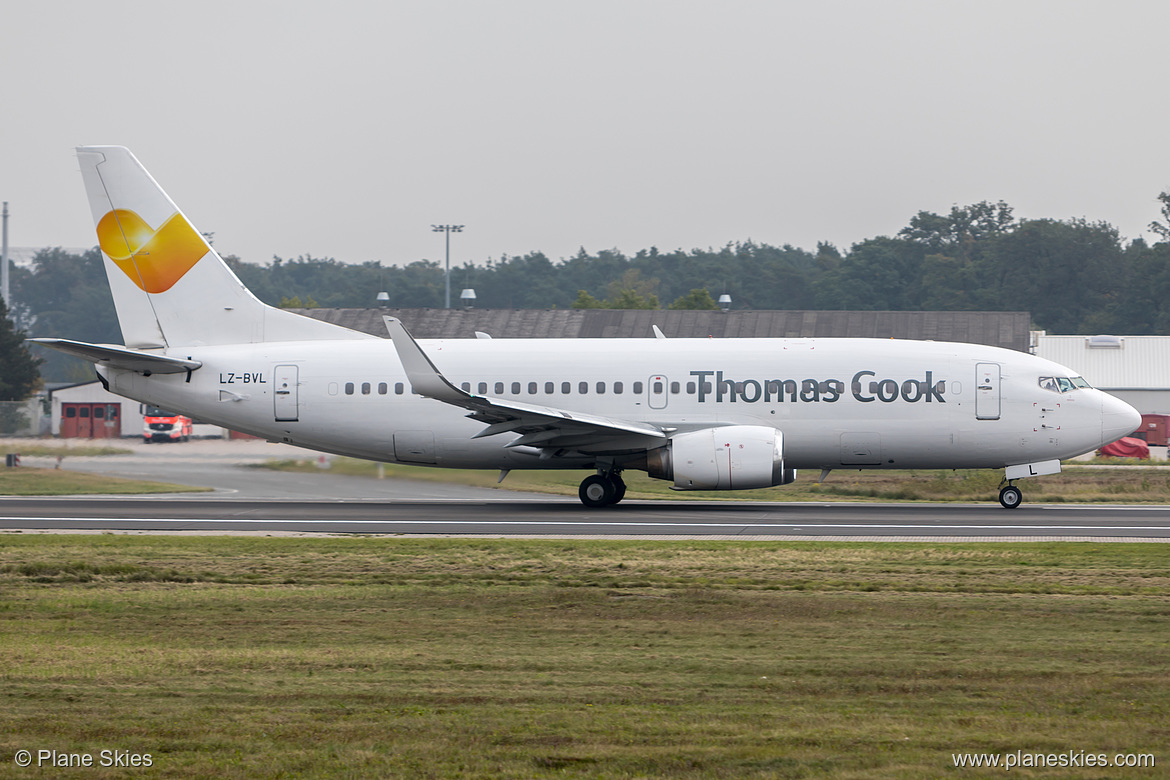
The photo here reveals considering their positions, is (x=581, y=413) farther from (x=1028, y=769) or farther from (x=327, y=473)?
(x=1028, y=769)

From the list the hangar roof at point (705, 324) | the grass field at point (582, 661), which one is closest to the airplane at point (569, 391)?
the grass field at point (582, 661)

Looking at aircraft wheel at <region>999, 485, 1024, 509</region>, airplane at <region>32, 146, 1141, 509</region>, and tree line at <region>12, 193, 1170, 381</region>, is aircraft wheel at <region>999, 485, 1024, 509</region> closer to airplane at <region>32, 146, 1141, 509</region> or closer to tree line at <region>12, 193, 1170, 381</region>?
airplane at <region>32, 146, 1141, 509</region>

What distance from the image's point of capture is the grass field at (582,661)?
27.1ft

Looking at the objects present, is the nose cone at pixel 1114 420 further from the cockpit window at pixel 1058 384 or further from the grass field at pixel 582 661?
the grass field at pixel 582 661

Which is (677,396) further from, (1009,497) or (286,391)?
(286,391)

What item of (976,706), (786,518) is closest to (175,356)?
(786,518)

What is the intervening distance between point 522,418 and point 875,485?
12.0m

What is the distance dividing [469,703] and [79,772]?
2.86 meters

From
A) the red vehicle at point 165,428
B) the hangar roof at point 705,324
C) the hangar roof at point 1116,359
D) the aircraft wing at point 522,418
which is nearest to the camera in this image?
the aircraft wing at point 522,418

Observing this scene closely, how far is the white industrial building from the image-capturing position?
64375mm

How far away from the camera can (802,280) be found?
130 meters

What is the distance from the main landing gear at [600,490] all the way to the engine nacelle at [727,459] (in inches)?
62.8

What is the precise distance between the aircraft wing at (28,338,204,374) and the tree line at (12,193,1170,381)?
58.8 m

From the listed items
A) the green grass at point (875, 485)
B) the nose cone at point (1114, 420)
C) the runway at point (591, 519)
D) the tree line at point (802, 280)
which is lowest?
the runway at point (591, 519)
